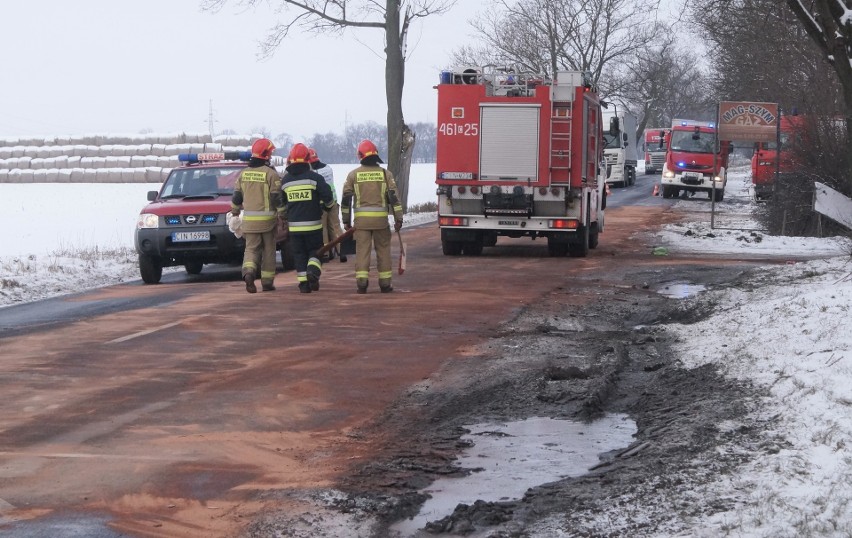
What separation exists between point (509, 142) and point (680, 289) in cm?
536

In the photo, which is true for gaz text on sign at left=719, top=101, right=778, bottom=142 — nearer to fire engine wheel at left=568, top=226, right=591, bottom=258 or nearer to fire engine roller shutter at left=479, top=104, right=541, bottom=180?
fire engine wheel at left=568, top=226, right=591, bottom=258

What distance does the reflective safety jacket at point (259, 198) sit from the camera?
14.7 meters

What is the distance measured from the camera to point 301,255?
570 inches

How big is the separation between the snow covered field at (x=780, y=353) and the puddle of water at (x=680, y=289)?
0.36 meters

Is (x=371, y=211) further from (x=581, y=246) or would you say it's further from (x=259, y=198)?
(x=581, y=246)

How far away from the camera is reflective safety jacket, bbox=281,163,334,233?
14391 mm

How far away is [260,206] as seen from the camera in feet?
48.3

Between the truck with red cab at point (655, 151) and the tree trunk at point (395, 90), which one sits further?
the truck with red cab at point (655, 151)

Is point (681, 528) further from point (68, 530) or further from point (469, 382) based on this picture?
point (469, 382)

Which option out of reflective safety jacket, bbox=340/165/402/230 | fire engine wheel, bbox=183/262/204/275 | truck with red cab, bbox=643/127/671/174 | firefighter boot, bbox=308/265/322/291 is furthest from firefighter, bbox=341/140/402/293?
truck with red cab, bbox=643/127/671/174

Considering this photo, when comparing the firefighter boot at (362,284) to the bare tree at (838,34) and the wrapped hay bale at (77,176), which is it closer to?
the bare tree at (838,34)

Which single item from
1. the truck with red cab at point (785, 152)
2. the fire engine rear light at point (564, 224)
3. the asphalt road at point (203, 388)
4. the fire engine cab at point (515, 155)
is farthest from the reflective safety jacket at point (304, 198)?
the truck with red cab at point (785, 152)

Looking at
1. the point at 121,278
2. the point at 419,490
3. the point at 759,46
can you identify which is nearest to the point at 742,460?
the point at 419,490

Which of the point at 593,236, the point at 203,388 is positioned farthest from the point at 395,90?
the point at 203,388
